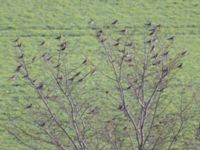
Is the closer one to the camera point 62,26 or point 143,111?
point 143,111

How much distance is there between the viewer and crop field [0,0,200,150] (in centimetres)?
1032

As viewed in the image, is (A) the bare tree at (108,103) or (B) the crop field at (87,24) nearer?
(A) the bare tree at (108,103)

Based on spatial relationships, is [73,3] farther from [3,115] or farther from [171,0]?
[3,115]

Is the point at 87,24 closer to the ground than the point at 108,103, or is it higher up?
higher up

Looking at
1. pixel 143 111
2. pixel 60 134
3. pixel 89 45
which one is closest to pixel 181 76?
pixel 89 45

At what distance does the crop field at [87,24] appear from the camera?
10320 millimetres

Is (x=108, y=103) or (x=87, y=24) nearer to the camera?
(x=108, y=103)

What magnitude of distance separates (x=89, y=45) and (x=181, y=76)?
5.32 ft

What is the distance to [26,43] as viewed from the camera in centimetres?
1092

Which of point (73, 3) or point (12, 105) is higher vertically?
point (73, 3)

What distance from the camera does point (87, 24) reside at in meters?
11.5

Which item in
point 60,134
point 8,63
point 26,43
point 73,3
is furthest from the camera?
point 73,3

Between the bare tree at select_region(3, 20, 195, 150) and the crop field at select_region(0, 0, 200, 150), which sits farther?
the crop field at select_region(0, 0, 200, 150)

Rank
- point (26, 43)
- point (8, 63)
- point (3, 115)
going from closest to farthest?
point (3, 115) → point (8, 63) → point (26, 43)
